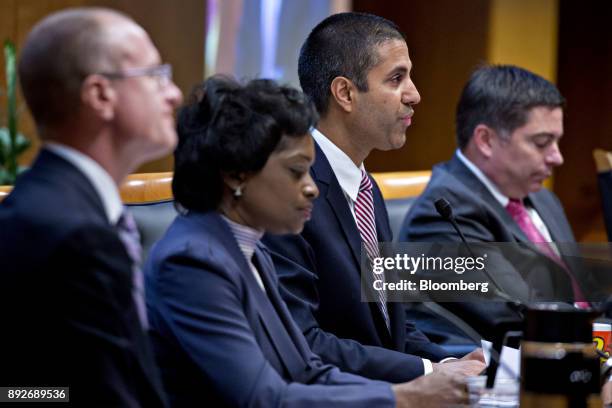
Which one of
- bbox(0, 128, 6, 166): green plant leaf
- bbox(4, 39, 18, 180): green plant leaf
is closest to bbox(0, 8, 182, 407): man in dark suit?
bbox(4, 39, 18, 180): green plant leaf

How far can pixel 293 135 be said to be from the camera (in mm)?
1839

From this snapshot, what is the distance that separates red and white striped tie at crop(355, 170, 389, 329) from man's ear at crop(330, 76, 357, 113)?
183mm

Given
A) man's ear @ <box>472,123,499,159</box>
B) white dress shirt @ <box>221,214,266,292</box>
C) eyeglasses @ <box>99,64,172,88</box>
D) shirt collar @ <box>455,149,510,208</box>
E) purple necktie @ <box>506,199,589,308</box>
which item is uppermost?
eyeglasses @ <box>99,64,172,88</box>

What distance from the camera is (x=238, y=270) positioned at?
1735mm

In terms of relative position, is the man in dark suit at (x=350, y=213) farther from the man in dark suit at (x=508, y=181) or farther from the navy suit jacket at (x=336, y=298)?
the man in dark suit at (x=508, y=181)

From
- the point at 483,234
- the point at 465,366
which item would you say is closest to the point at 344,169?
the point at 465,366

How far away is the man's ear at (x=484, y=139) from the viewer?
3287 mm

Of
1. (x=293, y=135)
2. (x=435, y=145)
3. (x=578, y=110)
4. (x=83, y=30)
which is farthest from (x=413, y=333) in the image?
(x=578, y=110)

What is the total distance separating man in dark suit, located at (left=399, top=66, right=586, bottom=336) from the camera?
307cm

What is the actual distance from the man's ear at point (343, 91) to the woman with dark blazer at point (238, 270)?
2.21 ft

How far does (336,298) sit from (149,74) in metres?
1.08

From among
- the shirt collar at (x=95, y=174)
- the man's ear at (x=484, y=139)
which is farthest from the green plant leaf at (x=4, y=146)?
the shirt collar at (x=95, y=174)

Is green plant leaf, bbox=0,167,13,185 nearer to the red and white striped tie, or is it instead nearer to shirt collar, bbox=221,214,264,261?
the red and white striped tie

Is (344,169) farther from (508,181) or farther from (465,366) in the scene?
(508,181)
